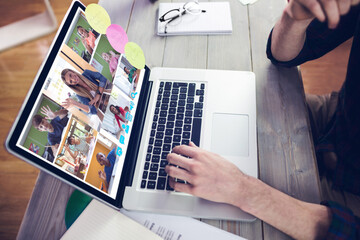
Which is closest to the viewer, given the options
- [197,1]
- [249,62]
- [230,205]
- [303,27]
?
[230,205]

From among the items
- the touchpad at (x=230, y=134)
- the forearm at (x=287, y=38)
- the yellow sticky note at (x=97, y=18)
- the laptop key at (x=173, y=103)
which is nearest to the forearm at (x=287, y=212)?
the touchpad at (x=230, y=134)

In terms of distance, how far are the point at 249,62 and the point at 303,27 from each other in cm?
19

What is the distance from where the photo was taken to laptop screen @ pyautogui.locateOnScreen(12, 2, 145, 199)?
519 mm

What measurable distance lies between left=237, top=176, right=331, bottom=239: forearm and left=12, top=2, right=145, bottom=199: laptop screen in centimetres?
36

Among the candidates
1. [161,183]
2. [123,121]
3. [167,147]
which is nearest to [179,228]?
[161,183]

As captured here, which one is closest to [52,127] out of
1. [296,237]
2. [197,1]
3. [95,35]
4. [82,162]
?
[82,162]

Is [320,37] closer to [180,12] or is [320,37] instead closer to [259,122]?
[259,122]

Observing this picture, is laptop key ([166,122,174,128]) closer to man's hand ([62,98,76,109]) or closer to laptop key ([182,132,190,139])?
laptop key ([182,132,190,139])

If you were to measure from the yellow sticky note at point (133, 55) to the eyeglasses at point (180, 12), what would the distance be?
26 centimetres

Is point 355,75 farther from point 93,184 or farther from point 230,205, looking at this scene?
point 93,184

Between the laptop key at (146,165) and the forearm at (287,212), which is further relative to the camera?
the laptop key at (146,165)

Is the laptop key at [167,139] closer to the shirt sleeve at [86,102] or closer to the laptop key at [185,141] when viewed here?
the laptop key at [185,141]

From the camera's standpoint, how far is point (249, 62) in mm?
870

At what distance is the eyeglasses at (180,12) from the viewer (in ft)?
3.13
